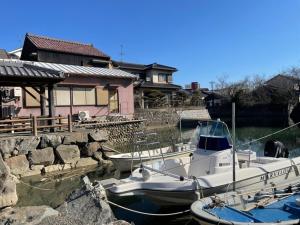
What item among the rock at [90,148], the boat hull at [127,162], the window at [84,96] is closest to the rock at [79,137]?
the rock at [90,148]

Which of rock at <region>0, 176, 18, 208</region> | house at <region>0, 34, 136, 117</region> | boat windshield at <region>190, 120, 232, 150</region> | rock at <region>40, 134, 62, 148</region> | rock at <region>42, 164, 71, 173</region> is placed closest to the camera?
rock at <region>0, 176, 18, 208</region>

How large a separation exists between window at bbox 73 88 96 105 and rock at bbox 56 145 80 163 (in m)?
9.73

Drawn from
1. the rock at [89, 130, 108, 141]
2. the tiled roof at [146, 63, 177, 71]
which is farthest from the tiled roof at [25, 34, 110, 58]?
the rock at [89, 130, 108, 141]

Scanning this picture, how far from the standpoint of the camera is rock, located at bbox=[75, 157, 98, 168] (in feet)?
51.6

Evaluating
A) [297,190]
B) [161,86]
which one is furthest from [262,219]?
[161,86]

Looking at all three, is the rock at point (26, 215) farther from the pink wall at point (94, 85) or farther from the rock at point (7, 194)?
the pink wall at point (94, 85)

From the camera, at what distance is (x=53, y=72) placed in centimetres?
1600

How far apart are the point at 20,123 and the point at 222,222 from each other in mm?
13060

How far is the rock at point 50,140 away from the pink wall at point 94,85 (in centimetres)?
883

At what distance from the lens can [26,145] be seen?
1434cm

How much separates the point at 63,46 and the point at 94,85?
7.81 m

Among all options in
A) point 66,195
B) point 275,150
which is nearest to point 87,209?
point 66,195

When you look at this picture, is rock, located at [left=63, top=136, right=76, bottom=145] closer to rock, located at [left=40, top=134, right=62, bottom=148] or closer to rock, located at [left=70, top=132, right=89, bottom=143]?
rock, located at [left=70, top=132, right=89, bottom=143]

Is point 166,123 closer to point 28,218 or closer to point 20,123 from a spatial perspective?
point 20,123
